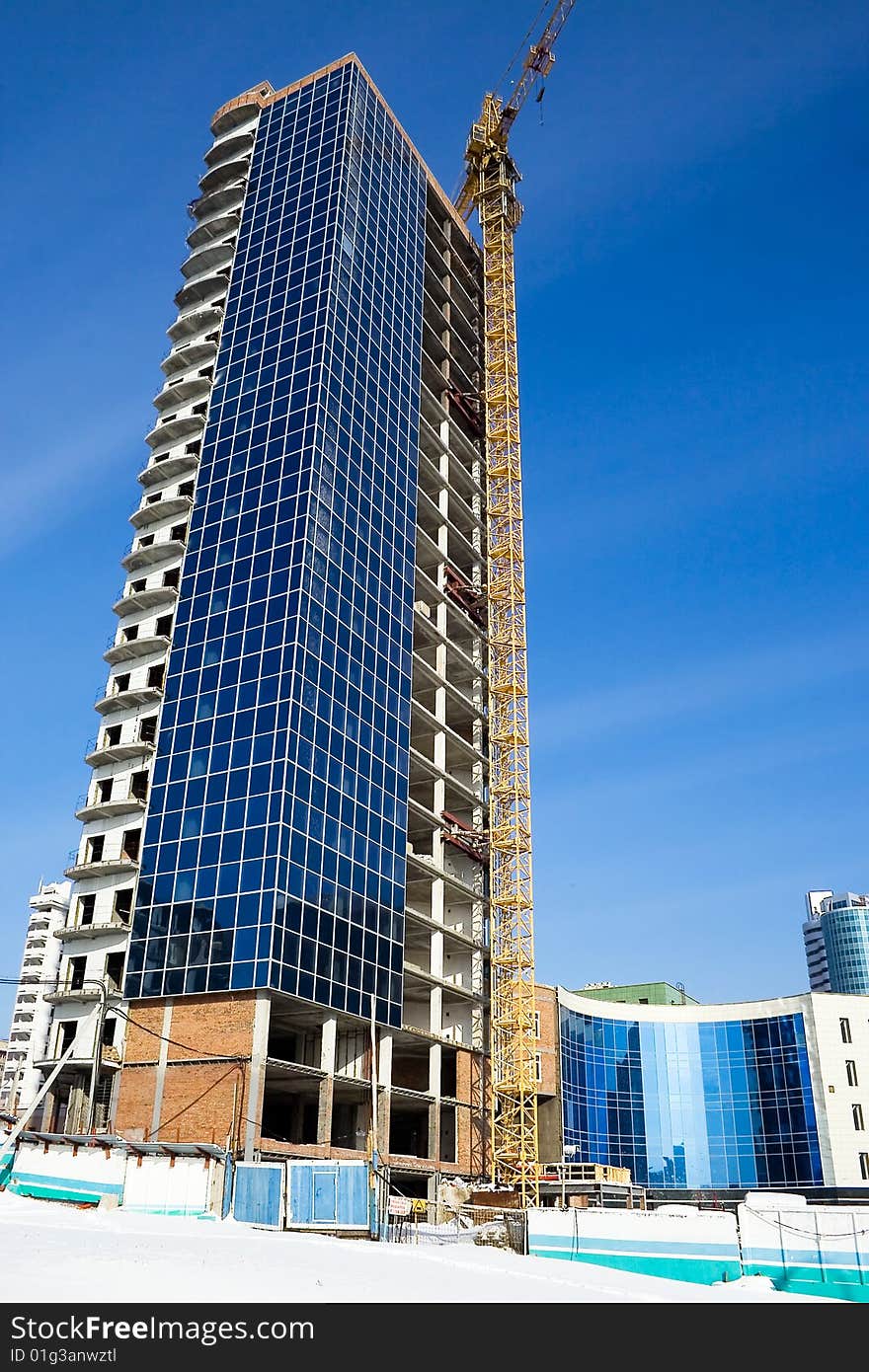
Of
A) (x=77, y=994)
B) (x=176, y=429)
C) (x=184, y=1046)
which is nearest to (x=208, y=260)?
(x=176, y=429)

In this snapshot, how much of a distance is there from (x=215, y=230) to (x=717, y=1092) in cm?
9850

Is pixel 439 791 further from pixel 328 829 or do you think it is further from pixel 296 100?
pixel 296 100

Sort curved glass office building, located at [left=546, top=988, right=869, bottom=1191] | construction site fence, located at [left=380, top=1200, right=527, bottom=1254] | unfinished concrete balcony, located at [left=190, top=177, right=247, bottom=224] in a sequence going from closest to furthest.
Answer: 1. construction site fence, located at [left=380, top=1200, right=527, bottom=1254]
2. unfinished concrete balcony, located at [left=190, top=177, right=247, bottom=224]
3. curved glass office building, located at [left=546, top=988, right=869, bottom=1191]

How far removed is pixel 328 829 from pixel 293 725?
7149mm

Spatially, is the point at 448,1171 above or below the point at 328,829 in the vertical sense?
below

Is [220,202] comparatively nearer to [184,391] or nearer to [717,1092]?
[184,391]

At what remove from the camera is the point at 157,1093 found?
2450 inches

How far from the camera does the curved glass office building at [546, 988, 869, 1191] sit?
Result: 4075 inches

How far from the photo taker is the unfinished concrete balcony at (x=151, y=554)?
82.1 metres

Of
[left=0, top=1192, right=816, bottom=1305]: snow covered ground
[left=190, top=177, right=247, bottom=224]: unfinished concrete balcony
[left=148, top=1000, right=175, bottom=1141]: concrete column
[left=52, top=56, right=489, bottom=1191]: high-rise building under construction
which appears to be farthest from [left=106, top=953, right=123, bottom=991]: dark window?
[left=190, top=177, right=247, bottom=224]: unfinished concrete balcony

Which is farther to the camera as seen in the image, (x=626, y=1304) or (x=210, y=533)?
(x=210, y=533)

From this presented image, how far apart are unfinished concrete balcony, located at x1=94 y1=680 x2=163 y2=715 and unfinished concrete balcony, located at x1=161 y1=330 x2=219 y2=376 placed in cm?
3075

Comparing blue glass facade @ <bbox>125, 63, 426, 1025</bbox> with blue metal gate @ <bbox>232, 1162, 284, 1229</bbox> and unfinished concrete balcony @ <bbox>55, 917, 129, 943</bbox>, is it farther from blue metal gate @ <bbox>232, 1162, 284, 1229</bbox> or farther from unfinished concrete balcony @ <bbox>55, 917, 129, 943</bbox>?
blue metal gate @ <bbox>232, 1162, 284, 1229</bbox>
